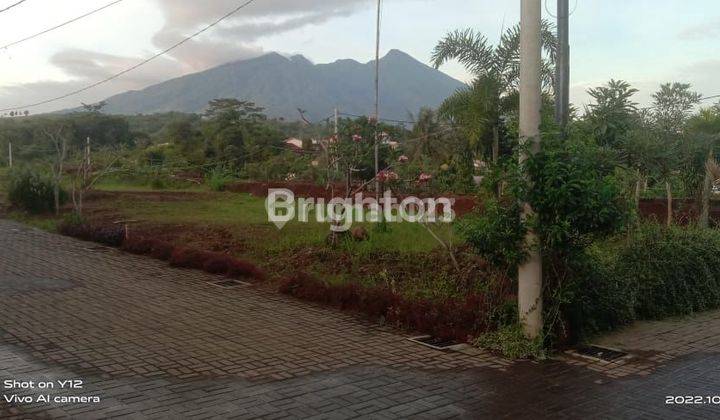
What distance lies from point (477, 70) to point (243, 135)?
99.8 ft

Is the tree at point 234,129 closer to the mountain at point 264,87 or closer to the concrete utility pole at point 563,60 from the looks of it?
the mountain at point 264,87

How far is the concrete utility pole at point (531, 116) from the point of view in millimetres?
5801

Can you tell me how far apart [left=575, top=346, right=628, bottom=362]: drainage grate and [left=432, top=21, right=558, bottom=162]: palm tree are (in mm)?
4177

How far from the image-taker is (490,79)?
962 cm

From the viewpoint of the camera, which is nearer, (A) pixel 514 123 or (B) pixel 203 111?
(A) pixel 514 123

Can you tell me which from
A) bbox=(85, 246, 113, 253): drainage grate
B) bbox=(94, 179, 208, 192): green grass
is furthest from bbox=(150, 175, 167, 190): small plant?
bbox=(85, 246, 113, 253): drainage grate

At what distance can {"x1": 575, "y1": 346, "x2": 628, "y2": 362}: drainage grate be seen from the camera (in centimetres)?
573

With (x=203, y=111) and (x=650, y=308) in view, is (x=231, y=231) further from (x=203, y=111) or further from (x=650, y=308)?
(x=203, y=111)

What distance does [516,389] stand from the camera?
4.86m

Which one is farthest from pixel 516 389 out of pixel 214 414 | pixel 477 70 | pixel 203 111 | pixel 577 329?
pixel 203 111

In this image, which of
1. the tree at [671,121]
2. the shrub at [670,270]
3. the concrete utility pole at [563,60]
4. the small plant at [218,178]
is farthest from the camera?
the small plant at [218,178]

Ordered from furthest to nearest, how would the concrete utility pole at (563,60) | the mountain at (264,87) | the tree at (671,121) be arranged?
the mountain at (264,87), the tree at (671,121), the concrete utility pole at (563,60)

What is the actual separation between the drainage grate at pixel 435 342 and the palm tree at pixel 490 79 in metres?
4.13

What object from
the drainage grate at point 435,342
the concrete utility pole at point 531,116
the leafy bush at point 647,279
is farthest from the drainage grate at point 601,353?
the drainage grate at point 435,342
